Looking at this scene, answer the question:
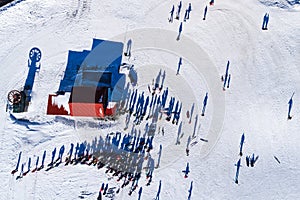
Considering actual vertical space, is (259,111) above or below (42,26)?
below

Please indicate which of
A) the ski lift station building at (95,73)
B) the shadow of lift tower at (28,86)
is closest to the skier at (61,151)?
the ski lift station building at (95,73)

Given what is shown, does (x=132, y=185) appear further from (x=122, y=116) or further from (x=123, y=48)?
(x=123, y=48)

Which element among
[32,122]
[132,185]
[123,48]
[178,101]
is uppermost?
[123,48]

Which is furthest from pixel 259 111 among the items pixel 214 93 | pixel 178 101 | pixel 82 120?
pixel 82 120

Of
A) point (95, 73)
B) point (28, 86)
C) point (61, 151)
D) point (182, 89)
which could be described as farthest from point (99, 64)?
point (61, 151)

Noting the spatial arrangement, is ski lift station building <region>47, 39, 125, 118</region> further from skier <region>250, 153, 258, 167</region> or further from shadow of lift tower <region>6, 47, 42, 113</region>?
skier <region>250, 153, 258, 167</region>

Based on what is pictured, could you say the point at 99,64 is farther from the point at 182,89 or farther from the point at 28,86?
the point at 182,89
